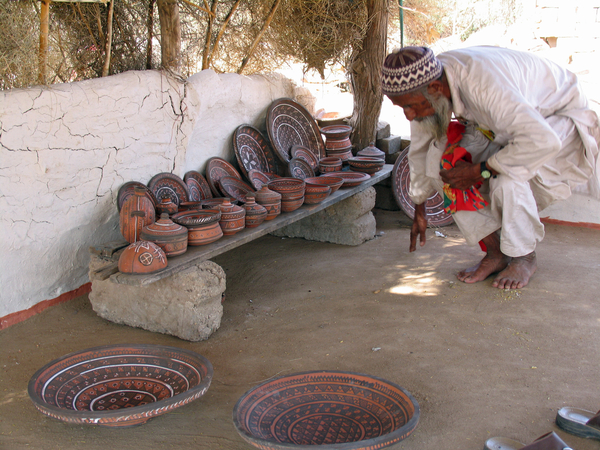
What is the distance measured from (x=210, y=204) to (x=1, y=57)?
1.43 metres

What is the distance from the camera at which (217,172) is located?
3990 mm

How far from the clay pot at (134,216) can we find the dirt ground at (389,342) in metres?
0.58

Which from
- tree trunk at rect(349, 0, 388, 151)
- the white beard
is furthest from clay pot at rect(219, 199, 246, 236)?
tree trunk at rect(349, 0, 388, 151)

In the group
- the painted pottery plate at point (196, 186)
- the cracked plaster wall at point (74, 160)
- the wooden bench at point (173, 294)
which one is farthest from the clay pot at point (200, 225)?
the painted pottery plate at point (196, 186)

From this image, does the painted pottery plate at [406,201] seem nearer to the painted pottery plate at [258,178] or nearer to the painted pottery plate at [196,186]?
the painted pottery plate at [258,178]

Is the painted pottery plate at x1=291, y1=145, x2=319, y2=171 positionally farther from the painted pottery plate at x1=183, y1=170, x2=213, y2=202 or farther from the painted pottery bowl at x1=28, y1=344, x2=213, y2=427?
the painted pottery bowl at x1=28, y1=344, x2=213, y2=427

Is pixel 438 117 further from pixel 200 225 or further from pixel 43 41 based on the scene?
pixel 43 41

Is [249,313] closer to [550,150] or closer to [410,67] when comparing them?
[410,67]

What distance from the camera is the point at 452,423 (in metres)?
2.06

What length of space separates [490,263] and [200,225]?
1980mm

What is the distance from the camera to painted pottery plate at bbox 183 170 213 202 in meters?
3.74

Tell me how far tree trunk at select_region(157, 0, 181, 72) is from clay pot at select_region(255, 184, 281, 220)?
1.19 m

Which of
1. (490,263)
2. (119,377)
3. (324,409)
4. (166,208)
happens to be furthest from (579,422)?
(166,208)

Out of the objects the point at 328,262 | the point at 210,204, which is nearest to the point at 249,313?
the point at 210,204
